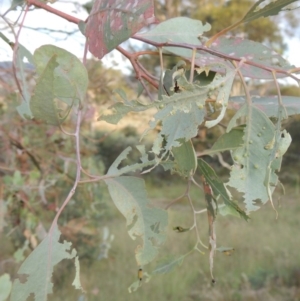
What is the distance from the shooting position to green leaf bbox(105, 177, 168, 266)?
35cm

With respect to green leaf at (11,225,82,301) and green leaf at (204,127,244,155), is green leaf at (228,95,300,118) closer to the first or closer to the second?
green leaf at (204,127,244,155)

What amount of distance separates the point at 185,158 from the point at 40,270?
13 cm

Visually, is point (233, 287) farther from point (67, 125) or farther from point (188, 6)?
point (188, 6)

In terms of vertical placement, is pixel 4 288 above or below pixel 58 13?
below

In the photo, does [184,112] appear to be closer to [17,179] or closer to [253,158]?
[253,158]

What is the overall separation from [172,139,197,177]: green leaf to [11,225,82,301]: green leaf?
0.11m

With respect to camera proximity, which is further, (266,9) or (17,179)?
(17,179)

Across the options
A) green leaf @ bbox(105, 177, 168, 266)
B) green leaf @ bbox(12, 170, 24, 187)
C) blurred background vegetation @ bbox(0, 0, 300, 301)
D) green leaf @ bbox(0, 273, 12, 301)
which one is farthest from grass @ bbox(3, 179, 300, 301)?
green leaf @ bbox(105, 177, 168, 266)

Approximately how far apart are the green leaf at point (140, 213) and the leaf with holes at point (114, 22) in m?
0.10

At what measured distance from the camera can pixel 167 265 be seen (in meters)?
0.43

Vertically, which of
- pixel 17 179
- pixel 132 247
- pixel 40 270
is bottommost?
pixel 132 247

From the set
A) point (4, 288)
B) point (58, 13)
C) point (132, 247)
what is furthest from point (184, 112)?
point (132, 247)

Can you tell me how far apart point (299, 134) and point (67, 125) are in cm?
427

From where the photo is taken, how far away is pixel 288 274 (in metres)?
2.55
